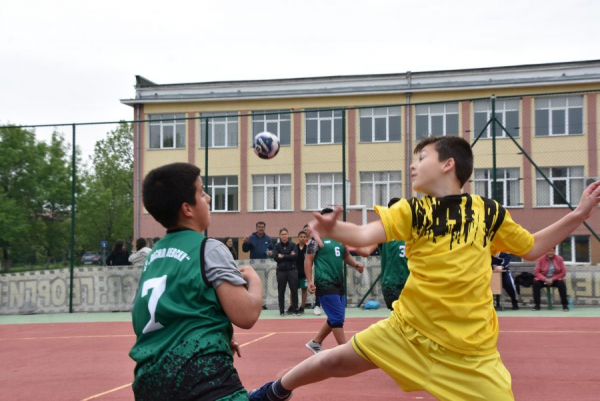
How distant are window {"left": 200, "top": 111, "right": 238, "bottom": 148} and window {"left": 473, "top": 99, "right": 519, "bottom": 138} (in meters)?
6.05

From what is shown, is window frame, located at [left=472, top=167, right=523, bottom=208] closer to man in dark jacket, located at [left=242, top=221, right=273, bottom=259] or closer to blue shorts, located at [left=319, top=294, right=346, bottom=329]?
man in dark jacket, located at [left=242, top=221, right=273, bottom=259]

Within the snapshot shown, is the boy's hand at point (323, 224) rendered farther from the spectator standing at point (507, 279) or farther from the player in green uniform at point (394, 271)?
the spectator standing at point (507, 279)

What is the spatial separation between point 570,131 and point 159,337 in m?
16.9

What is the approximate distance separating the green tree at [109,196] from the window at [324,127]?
7067mm

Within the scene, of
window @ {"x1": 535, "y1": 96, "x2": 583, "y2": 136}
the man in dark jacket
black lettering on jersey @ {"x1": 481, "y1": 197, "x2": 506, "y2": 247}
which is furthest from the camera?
window @ {"x1": 535, "y1": 96, "x2": 583, "y2": 136}

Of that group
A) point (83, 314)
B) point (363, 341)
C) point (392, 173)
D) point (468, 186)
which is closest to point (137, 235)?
point (83, 314)

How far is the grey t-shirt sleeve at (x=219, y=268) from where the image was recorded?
9.00 feet

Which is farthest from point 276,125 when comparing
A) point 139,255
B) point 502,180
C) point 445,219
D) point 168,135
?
point 445,219

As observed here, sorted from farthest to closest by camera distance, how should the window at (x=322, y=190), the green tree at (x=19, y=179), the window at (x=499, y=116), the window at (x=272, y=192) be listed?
the window at (x=272, y=192) → the window at (x=322, y=190) → the green tree at (x=19, y=179) → the window at (x=499, y=116)

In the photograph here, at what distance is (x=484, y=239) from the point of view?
144 inches

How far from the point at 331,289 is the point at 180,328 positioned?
18.7 feet

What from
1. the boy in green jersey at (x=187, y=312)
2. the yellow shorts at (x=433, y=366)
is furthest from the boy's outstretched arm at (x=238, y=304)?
the yellow shorts at (x=433, y=366)

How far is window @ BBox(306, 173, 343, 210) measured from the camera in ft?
66.3

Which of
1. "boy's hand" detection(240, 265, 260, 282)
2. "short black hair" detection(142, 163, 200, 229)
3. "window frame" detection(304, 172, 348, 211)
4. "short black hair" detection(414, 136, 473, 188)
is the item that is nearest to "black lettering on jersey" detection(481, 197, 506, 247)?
"short black hair" detection(414, 136, 473, 188)
